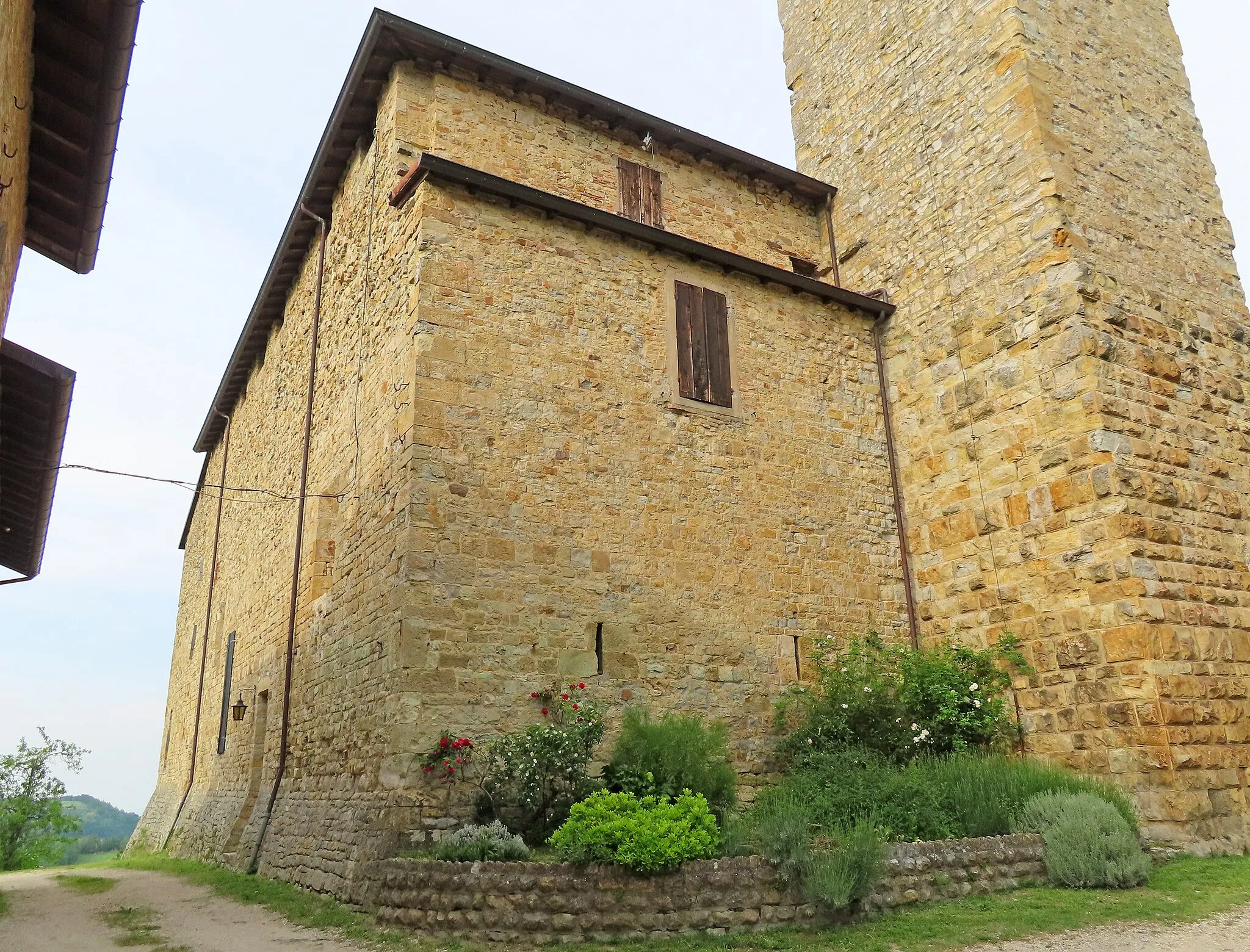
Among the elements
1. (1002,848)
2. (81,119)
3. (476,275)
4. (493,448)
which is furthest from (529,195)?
(1002,848)

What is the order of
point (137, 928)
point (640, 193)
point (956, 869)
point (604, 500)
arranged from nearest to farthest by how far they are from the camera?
point (956, 869) → point (137, 928) → point (604, 500) → point (640, 193)

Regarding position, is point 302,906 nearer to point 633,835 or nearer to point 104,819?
point 633,835

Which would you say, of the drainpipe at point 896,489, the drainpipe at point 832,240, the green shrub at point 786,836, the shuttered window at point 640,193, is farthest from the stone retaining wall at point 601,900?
the drainpipe at point 832,240

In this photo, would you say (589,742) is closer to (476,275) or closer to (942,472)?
(476,275)

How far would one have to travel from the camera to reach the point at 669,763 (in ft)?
26.3

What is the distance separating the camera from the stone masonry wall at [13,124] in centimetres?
537

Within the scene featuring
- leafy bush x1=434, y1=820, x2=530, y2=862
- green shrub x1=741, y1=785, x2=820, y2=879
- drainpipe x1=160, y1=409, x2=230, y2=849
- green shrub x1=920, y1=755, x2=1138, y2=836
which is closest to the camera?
green shrub x1=741, y1=785, x2=820, y2=879

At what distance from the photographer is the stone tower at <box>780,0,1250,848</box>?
8797 millimetres

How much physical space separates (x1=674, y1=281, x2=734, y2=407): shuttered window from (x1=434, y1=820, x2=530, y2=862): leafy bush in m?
5.16

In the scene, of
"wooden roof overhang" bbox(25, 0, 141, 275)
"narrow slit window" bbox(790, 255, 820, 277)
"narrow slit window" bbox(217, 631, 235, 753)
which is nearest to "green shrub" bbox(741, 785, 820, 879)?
"wooden roof overhang" bbox(25, 0, 141, 275)

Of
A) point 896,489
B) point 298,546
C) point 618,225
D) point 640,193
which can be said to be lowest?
point 298,546

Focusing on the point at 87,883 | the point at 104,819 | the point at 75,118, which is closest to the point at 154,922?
the point at 87,883

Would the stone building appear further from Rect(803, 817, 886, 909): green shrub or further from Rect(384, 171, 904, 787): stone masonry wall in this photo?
Rect(803, 817, 886, 909): green shrub

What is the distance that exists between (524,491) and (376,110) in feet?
19.4
